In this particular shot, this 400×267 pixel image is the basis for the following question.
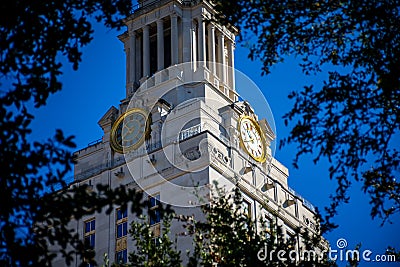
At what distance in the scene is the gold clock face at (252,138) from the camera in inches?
3580

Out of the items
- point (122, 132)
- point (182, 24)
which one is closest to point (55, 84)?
point (122, 132)

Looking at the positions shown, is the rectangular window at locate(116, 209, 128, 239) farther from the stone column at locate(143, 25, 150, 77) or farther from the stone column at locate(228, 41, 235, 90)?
the stone column at locate(228, 41, 235, 90)

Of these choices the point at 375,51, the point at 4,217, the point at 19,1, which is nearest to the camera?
the point at 4,217

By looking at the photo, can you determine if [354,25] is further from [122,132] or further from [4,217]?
[122,132]

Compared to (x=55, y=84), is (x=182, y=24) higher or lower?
higher

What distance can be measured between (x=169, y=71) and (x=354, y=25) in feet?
204

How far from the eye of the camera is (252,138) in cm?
9238

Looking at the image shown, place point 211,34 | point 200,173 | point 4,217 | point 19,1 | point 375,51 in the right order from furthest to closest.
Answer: point 211,34, point 200,173, point 375,51, point 19,1, point 4,217


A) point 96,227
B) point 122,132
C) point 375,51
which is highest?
point 122,132

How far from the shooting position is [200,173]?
3280 inches

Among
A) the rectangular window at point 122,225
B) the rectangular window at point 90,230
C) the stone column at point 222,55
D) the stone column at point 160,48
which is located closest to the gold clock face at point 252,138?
the stone column at point 222,55

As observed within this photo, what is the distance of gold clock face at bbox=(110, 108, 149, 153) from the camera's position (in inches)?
3504

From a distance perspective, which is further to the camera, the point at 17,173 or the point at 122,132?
the point at 122,132

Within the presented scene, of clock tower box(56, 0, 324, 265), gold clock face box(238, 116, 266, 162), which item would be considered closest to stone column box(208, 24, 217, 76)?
clock tower box(56, 0, 324, 265)
